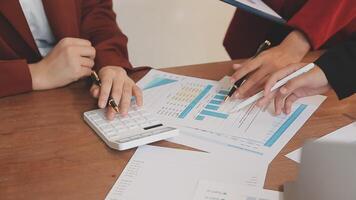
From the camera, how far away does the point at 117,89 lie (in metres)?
0.91

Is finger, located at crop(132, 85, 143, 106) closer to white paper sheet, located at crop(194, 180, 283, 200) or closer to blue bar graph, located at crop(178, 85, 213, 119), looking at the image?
blue bar graph, located at crop(178, 85, 213, 119)

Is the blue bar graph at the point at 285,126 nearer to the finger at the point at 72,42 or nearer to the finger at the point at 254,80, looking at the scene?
the finger at the point at 254,80

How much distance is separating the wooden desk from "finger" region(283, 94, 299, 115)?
0.16 feet

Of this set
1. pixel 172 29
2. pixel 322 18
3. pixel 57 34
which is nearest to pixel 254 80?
pixel 322 18

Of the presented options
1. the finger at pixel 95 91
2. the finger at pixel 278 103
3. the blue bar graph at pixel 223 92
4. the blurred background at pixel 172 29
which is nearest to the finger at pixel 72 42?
the finger at pixel 95 91

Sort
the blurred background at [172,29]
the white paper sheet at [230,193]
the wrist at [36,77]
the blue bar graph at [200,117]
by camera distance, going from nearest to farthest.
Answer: the white paper sheet at [230,193] < the blue bar graph at [200,117] < the wrist at [36,77] < the blurred background at [172,29]

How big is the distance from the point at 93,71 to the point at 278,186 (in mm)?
503

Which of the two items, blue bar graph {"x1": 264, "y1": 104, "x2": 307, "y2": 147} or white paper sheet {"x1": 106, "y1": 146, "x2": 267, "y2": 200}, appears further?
blue bar graph {"x1": 264, "y1": 104, "x2": 307, "y2": 147}

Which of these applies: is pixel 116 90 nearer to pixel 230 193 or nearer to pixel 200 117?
pixel 200 117

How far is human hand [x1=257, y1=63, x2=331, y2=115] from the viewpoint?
0.91 metres

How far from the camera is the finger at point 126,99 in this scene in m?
0.87

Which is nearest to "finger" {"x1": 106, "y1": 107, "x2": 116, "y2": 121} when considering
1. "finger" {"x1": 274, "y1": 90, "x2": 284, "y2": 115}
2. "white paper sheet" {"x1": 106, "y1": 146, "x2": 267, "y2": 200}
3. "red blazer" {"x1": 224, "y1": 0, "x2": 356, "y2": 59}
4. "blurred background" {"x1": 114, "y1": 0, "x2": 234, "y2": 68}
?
"white paper sheet" {"x1": 106, "y1": 146, "x2": 267, "y2": 200}

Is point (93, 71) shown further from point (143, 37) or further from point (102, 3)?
point (143, 37)

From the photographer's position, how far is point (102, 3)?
1.19m
